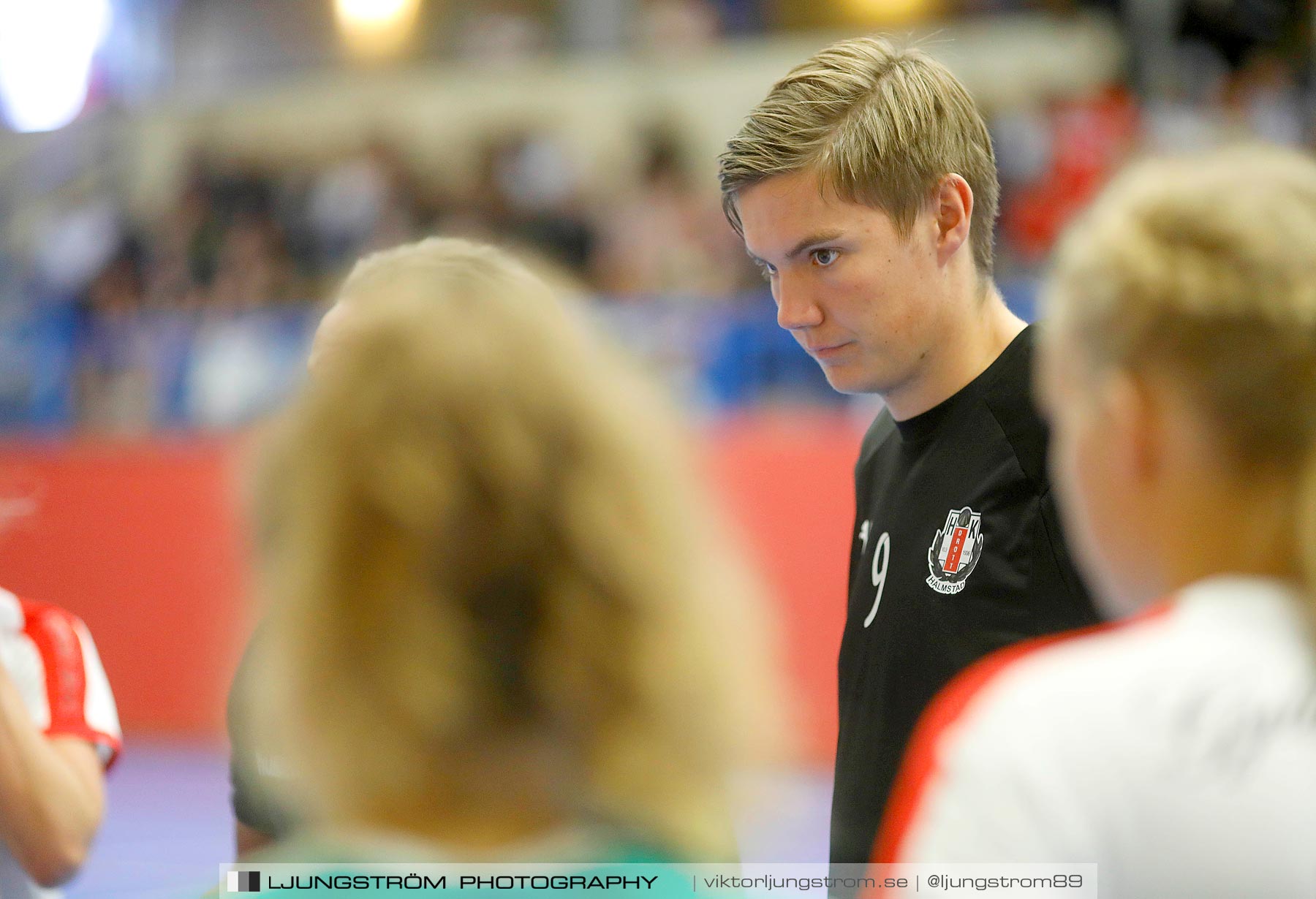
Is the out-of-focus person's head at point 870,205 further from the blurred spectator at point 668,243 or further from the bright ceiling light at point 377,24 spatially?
the bright ceiling light at point 377,24

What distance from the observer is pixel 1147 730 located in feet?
3.09

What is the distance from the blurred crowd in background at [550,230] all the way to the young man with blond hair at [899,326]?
437 centimetres

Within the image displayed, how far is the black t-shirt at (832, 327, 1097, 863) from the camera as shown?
1.72 metres

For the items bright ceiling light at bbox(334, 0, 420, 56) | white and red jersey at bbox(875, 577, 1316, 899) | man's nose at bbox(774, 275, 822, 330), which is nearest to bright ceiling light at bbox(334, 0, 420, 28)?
bright ceiling light at bbox(334, 0, 420, 56)

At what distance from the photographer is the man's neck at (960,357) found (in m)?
1.94

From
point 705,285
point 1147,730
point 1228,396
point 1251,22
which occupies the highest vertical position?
point 1251,22

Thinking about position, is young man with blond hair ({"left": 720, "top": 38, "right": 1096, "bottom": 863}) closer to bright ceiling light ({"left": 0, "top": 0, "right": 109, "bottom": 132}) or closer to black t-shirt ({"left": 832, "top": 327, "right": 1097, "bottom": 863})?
black t-shirt ({"left": 832, "top": 327, "right": 1097, "bottom": 863})

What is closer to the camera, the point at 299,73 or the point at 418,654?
the point at 418,654

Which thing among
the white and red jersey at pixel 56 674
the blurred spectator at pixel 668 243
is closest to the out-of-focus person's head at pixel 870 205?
the white and red jersey at pixel 56 674

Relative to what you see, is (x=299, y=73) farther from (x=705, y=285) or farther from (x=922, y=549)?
(x=922, y=549)

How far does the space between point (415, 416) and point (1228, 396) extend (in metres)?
0.64

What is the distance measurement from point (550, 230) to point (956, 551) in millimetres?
7338

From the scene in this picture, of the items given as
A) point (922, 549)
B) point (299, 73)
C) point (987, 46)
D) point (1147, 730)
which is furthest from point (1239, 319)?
point (299, 73)

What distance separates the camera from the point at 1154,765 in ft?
3.06
